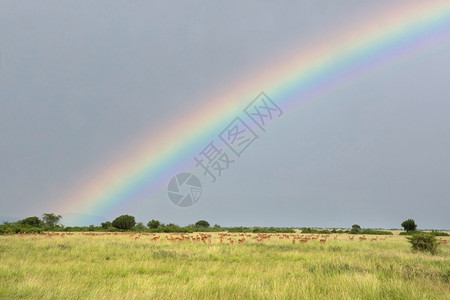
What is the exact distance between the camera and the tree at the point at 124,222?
55531mm

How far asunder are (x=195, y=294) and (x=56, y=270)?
201 inches

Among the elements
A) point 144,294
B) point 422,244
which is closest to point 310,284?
point 144,294

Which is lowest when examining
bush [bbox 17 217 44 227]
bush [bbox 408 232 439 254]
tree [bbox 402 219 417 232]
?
bush [bbox 408 232 439 254]

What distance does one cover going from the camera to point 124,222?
55594 mm

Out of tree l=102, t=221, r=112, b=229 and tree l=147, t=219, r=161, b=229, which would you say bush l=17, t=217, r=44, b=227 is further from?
tree l=147, t=219, r=161, b=229

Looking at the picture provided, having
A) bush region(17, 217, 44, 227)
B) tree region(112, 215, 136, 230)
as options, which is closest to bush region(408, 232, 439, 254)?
tree region(112, 215, 136, 230)

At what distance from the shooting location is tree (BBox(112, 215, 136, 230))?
55531 millimetres

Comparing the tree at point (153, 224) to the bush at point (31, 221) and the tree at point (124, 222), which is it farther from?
the bush at point (31, 221)

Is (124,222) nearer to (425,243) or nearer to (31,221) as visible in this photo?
(31,221)

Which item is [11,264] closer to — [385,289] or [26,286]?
[26,286]

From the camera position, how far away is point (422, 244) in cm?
1753

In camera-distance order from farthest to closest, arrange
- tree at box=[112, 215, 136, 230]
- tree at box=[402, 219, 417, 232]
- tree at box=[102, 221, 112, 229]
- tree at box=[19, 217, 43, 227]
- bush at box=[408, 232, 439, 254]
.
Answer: tree at box=[402, 219, 417, 232] → tree at box=[102, 221, 112, 229] → tree at box=[112, 215, 136, 230] → tree at box=[19, 217, 43, 227] → bush at box=[408, 232, 439, 254]

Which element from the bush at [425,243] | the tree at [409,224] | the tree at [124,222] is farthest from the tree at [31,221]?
the tree at [409,224]

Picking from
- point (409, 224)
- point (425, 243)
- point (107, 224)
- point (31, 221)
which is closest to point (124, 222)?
point (107, 224)
